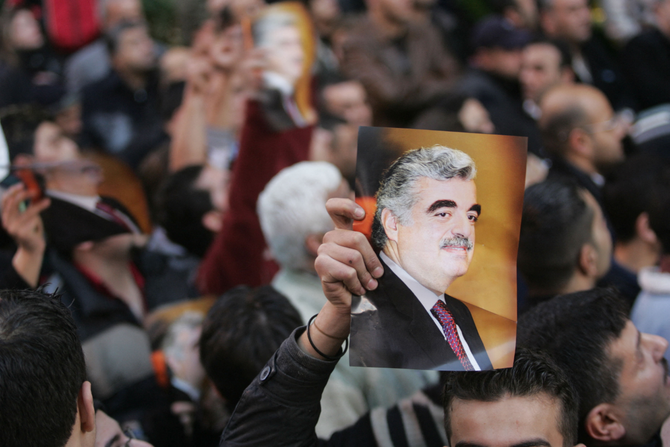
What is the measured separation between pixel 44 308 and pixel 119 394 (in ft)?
3.60

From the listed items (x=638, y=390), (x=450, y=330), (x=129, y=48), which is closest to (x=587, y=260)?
(x=638, y=390)

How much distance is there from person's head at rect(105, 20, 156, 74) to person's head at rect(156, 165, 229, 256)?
2478 millimetres

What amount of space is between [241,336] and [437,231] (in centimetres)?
87

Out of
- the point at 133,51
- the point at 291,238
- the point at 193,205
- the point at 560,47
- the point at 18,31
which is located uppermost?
the point at 560,47

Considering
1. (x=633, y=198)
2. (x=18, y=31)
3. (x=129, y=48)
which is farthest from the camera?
(x=18, y=31)

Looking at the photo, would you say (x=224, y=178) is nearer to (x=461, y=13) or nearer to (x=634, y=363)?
(x=634, y=363)

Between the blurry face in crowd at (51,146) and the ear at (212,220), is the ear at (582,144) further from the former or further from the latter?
the blurry face in crowd at (51,146)

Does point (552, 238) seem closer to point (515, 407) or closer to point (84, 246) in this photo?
point (515, 407)

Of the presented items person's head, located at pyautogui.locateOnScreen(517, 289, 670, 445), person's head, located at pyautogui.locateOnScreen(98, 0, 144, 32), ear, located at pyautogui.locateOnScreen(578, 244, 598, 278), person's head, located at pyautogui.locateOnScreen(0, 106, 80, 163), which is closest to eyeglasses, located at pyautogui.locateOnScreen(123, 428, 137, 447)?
person's head, located at pyautogui.locateOnScreen(517, 289, 670, 445)

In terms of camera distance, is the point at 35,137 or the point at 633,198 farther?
the point at 633,198

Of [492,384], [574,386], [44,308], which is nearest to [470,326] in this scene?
[492,384]

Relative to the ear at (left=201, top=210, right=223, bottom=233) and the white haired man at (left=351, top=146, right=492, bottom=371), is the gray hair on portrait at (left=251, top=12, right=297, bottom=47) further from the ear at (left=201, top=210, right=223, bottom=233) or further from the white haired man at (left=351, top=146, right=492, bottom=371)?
the white haired man at (left=351, top=146, right=492, bottom=371)

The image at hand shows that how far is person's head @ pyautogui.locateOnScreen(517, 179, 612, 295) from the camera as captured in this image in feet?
7.36

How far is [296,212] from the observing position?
2.26 meters
